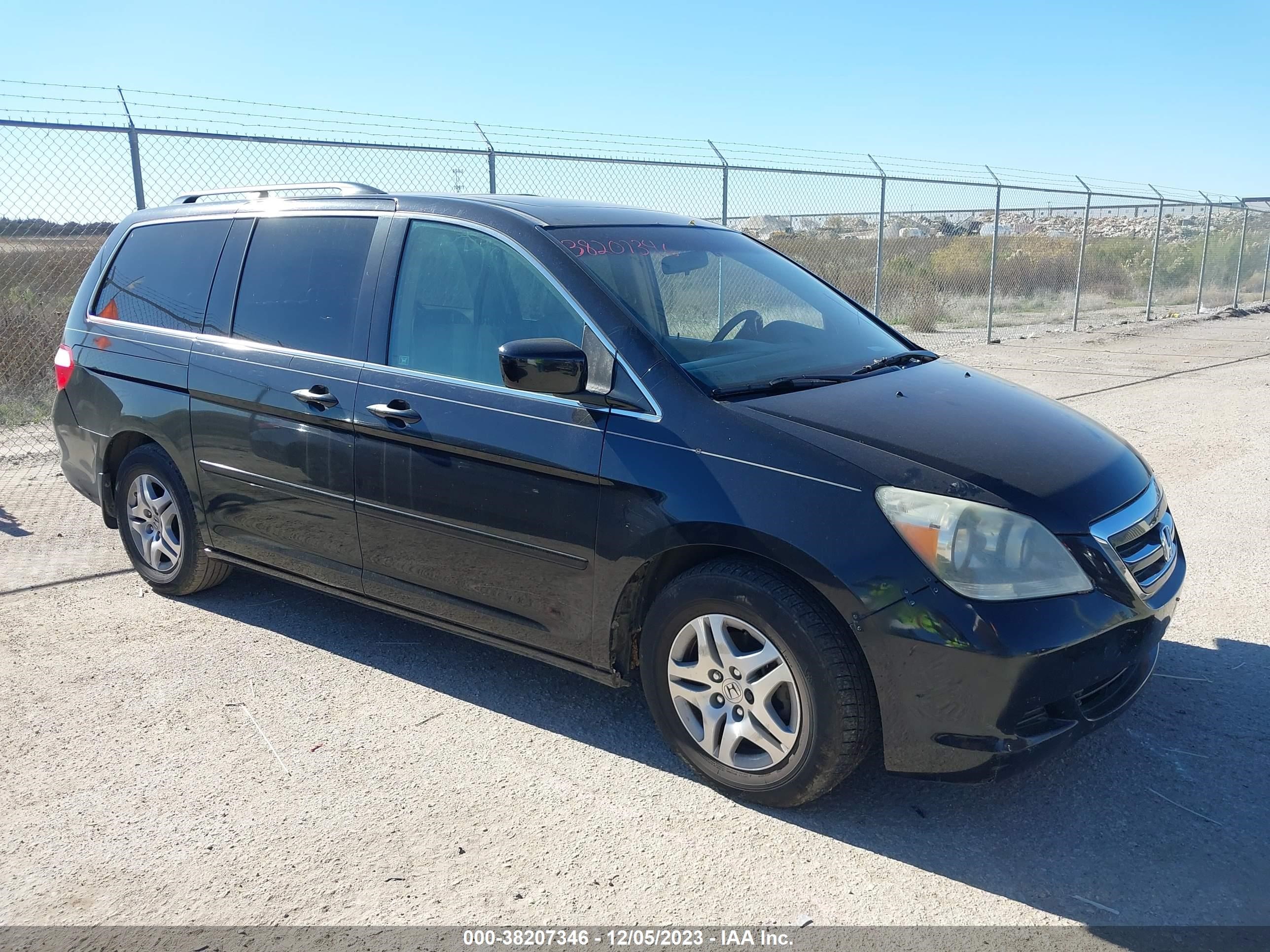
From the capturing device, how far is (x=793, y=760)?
3039 mm

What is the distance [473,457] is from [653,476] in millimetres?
726

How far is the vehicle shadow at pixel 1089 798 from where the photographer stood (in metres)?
2.80

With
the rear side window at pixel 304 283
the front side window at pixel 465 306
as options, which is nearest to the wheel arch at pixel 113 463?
the rear side window at pixel 304 283

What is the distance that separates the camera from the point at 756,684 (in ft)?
10.1

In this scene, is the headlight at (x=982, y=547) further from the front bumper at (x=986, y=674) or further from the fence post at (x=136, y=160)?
the fence post at (x=136, y=160)

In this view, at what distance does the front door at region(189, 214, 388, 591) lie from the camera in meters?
4.02

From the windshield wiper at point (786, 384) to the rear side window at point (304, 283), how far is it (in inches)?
61.6

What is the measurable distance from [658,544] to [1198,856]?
5.78ft

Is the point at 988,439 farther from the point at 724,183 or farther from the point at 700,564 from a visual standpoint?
the point at 724,183

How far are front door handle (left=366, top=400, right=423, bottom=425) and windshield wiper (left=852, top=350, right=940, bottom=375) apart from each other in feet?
5.27

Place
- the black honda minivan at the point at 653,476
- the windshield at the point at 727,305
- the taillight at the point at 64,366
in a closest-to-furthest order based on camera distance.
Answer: the black honda minivan at the point at 653,476
the windshield at the point at 727,305
the taillight at the point at 64,366

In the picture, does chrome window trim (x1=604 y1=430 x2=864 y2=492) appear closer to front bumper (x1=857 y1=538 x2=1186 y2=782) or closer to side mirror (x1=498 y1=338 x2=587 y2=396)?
side mirror (x1=498 y1=338 x2=587 y2=396)

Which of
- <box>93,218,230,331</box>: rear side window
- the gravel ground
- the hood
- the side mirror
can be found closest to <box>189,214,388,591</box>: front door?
<box>93,218,230,331</box>: rear side window

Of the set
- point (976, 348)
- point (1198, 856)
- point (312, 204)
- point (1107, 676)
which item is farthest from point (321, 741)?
point (976, 348)
